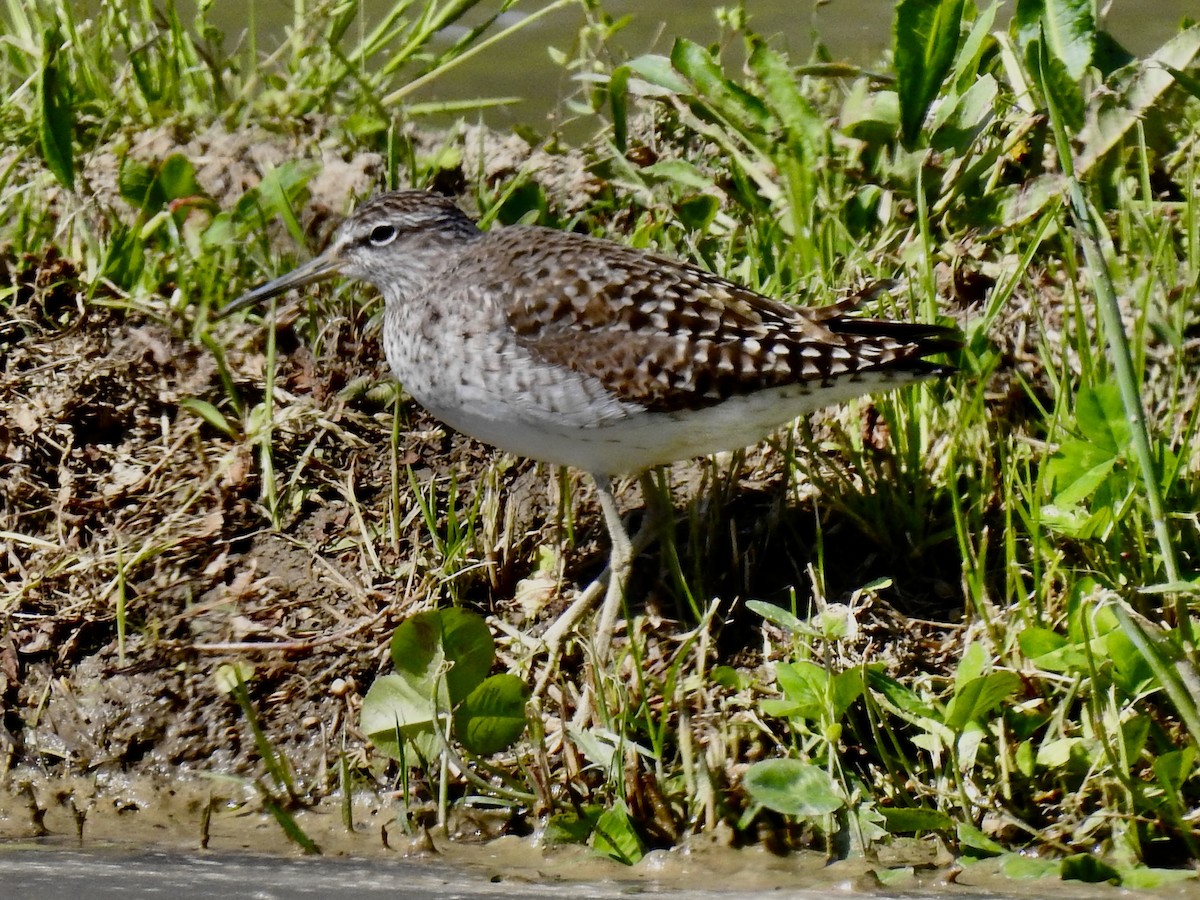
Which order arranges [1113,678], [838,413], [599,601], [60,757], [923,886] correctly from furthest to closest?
[838,413], [599,601], [60,757], [1113,678], [923,886]

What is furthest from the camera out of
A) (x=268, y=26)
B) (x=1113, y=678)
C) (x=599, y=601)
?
(x=268, y=26)

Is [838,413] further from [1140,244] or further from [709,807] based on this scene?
[709,807]

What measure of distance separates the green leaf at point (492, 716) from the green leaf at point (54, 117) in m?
2.83

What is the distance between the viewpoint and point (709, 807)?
383 centimetres

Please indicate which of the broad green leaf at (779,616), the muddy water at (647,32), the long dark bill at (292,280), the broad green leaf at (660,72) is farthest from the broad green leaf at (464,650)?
the muddy water at (647,32)

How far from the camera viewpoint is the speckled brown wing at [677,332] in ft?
14.3

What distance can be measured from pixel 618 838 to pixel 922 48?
2838 millimetres

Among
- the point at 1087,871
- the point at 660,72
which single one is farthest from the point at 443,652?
the point at 660,72

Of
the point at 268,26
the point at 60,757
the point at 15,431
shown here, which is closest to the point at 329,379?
the point at 15,431

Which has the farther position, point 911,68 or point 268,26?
point 268,26

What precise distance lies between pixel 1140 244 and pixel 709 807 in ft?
8.00

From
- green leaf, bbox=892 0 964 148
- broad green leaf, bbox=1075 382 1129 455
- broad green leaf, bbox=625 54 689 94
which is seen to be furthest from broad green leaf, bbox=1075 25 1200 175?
broad green leaf, bbox=1075 382 1129 455

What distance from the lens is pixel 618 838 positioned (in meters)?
3.80

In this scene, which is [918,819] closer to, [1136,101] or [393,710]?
[393,710]
